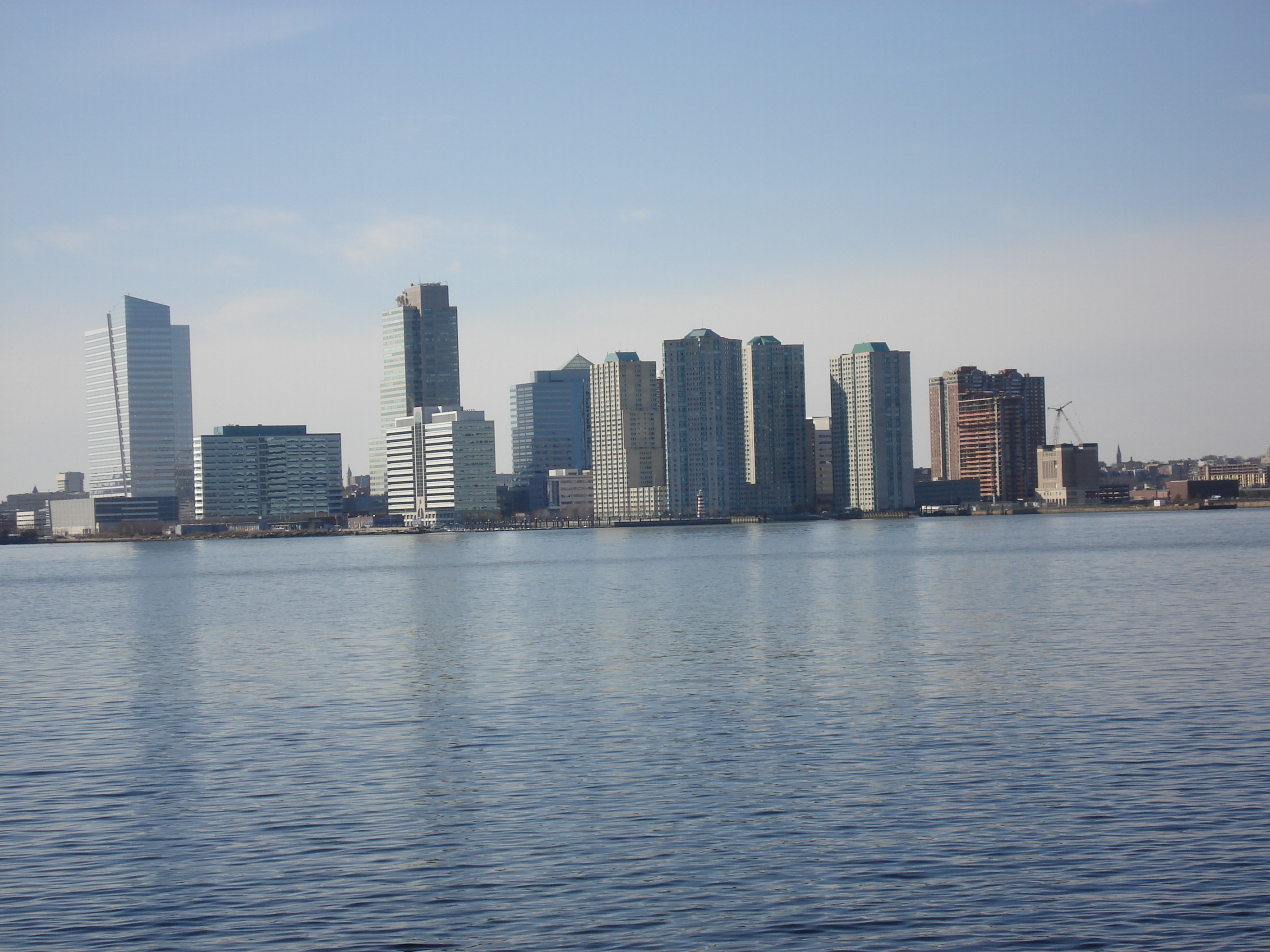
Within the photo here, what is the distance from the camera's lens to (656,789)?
32.6 meters

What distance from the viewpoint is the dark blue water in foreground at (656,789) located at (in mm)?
23234

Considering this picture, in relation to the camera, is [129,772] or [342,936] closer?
[342,936]

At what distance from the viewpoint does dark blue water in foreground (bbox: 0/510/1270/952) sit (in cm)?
2323

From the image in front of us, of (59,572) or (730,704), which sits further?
(59,572)

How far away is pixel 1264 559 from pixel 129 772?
118217 millimetres

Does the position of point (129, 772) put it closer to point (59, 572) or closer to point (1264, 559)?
point (1264, 559)

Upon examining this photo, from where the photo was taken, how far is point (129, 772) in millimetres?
37031

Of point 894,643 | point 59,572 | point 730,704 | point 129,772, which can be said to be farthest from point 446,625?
point 59,572

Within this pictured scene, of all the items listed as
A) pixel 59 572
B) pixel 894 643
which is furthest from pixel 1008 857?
pixel 59 572

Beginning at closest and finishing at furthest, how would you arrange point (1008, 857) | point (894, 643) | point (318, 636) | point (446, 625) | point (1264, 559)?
1. point (1008, 857)
2. point (894, 643)
3. point (318, 636)
4. point (446, 625)
5. point (1264, 559)

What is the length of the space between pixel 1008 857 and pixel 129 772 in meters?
24.0

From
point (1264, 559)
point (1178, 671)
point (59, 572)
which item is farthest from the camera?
point (59, 572)

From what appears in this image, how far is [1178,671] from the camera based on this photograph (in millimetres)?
49375

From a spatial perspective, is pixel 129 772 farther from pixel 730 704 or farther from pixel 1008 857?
→ pixel 1008 857
